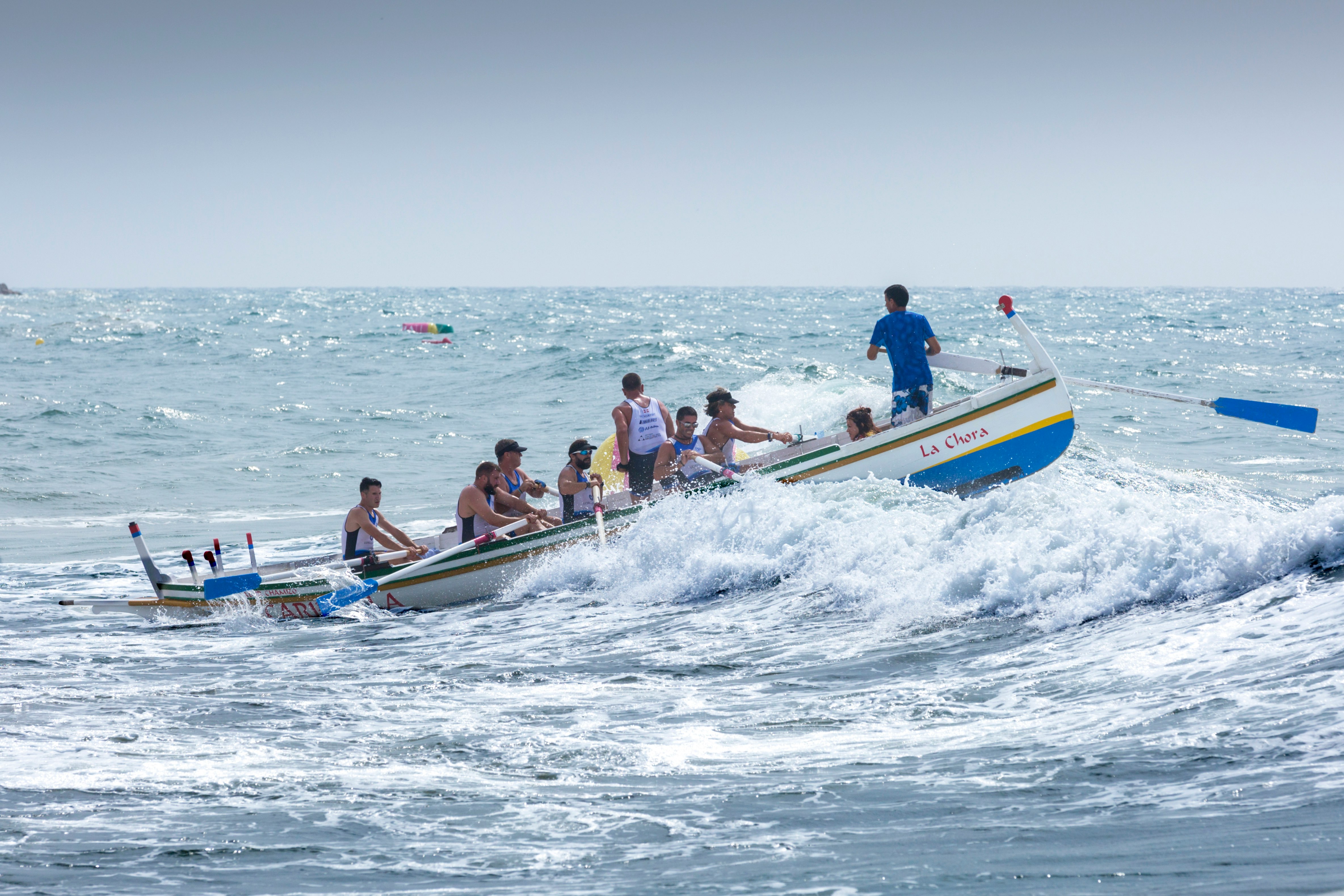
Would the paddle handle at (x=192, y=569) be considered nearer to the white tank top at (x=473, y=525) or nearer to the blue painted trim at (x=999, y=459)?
the white tank top at (x=473, y=525)

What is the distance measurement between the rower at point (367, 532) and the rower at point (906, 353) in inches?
197

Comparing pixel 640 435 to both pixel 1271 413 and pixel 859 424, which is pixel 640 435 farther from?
pixel 1271 413

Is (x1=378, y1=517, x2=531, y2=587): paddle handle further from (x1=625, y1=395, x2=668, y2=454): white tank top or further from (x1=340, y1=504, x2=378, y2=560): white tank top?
(x1=625, y1=395, x2=668, y2=454): white tank top

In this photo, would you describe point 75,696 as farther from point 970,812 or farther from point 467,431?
point 467,431

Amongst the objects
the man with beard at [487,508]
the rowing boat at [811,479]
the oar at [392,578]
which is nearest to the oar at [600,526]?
the rowing boat at [811,479]

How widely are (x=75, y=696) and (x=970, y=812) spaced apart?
599cm

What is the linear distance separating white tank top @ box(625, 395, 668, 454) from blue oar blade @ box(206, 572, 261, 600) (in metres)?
3.89

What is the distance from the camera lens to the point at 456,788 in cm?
539

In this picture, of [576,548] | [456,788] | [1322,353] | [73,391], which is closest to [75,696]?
[456,788]

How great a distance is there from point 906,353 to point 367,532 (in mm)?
5681

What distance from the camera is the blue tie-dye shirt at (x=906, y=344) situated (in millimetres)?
10945

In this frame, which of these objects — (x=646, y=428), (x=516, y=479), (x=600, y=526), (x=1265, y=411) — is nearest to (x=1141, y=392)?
(x=1265, y=411)

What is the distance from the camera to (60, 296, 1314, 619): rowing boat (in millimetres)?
10242

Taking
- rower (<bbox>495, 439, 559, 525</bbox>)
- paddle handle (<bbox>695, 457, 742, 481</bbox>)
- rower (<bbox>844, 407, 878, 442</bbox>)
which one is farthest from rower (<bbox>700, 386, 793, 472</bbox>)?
rower (<bbox>495, 439, 559, 525</bbox>)
